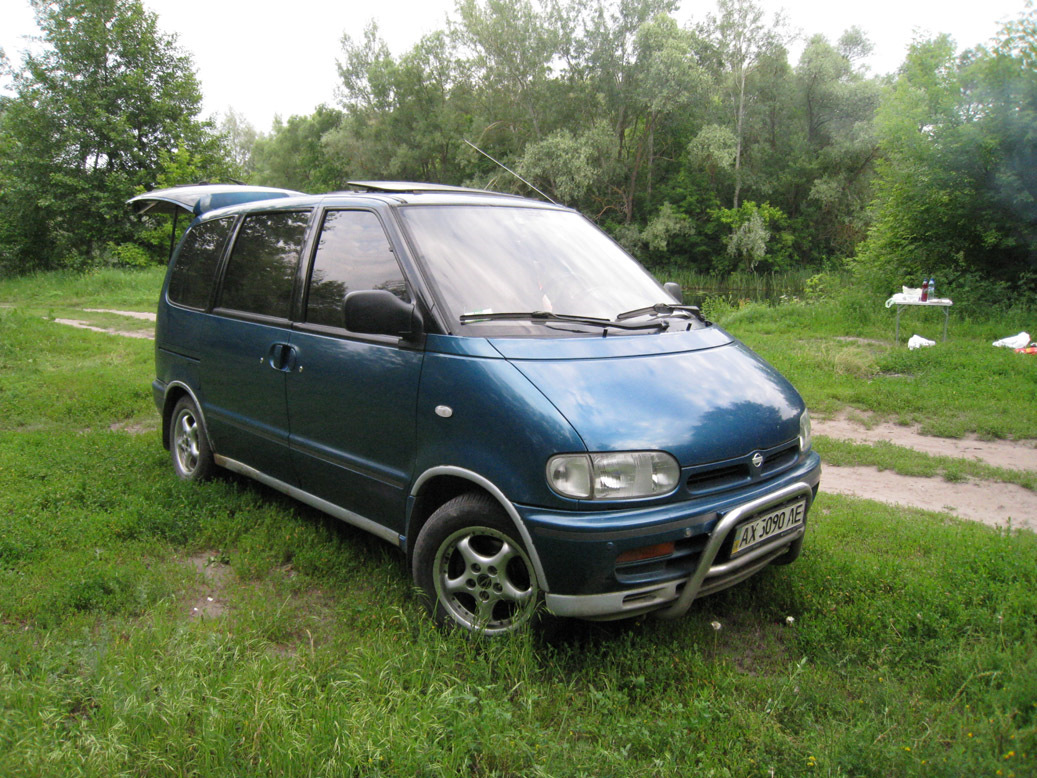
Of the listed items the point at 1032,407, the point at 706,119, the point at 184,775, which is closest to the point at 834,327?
the point at 1032,407

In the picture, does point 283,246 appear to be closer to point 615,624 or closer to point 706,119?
point 615,624

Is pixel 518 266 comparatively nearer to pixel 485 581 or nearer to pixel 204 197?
pixel 485 581

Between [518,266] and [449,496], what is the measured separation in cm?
120

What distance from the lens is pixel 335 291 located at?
13.0 feet

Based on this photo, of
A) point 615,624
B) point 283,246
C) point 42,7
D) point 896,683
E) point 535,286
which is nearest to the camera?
point 896,683

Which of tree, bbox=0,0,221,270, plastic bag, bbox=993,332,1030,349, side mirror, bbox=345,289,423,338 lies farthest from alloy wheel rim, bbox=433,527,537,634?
tree, bbox=0,0,221,270

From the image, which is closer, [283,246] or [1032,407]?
[283,246]

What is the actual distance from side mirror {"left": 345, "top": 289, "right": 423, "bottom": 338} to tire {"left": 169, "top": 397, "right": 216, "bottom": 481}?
2320 mm

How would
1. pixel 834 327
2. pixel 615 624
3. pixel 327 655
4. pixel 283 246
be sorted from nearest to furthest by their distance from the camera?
pixel 327 655 < pixel 615 624 < pixel 283 246 < pixel 834 327

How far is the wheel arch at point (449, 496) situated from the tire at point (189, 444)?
86.9 inches

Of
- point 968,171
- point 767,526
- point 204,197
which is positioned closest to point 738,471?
point 767,526

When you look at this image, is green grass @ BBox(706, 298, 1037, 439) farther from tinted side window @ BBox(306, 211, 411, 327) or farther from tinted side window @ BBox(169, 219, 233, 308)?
tinted side window @ BBox(169, 219, 233, 308)

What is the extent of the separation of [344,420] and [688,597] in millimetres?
1853

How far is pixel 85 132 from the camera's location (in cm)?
3119
